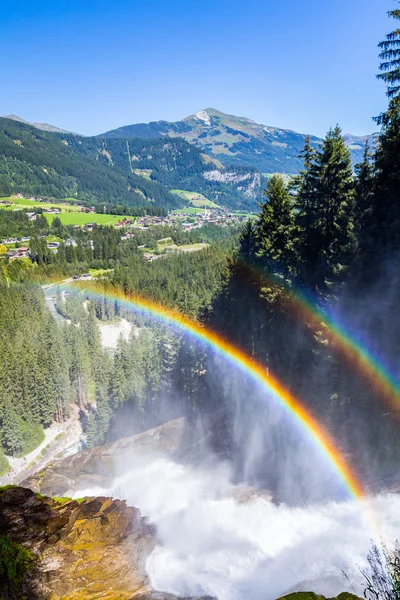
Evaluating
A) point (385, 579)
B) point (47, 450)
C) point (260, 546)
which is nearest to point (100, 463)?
point (47, 450)

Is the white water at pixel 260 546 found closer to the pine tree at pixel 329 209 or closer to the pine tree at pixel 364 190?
the pine tree at pixel 329 209

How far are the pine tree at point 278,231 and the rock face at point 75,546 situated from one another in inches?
781

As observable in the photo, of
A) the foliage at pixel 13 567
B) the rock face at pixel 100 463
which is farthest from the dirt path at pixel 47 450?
the foliage at pixel 13 567

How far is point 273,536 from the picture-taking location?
18.2 m

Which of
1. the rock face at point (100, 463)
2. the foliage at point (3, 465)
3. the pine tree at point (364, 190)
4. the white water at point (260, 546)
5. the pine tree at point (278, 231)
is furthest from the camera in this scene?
the foliage at point (3, 465)

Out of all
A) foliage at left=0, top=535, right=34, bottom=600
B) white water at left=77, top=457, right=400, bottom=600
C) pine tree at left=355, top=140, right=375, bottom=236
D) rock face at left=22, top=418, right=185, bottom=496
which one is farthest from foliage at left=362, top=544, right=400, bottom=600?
rock face at left=22, top=418, right=185, bottom=496

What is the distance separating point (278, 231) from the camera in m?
27.3

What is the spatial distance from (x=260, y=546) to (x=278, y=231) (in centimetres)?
2040

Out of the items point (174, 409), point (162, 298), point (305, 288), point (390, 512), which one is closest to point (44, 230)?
point (162, 298)

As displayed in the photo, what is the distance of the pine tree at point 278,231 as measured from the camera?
27125mm

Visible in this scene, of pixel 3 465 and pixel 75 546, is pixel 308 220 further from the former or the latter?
pixel 3 465

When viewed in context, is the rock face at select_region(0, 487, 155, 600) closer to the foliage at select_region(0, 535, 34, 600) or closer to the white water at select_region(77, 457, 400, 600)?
the foliage at select_region(0, 535, 34, 600)

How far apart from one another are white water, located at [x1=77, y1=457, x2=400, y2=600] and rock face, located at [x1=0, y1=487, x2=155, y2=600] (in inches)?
55.6

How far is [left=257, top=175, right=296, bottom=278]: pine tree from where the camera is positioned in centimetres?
2712
